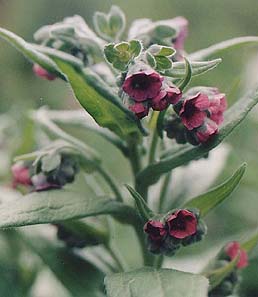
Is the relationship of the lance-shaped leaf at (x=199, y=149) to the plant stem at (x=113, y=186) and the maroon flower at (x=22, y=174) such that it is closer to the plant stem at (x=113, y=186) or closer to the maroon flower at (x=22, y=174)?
the plant stem at (x=113, y=186)

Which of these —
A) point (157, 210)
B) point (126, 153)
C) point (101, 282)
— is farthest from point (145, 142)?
point (101, 282)

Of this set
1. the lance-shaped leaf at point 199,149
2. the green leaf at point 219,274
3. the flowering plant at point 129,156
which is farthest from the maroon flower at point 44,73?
the green leaf at point 219,274

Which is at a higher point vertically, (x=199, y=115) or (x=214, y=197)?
(x=199, y=115)

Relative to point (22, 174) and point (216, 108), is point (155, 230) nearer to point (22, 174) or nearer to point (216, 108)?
point (216, 108)

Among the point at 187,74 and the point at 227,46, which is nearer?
the point at 187,74

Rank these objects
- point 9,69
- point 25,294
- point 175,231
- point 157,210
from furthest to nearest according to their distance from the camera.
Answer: point 9,69 → point 25,294 → point 157,210 → point 175,231

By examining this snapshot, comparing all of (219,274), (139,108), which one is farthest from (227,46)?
(219,274)

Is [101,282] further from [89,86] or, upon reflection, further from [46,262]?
[89,86]
